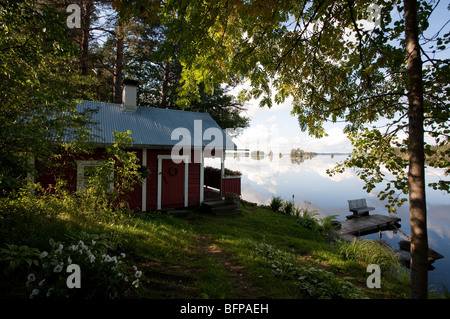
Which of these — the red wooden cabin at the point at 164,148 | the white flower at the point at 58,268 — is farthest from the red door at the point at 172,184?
the white flower at the point at 58,268

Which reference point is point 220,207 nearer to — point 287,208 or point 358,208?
point 287,208

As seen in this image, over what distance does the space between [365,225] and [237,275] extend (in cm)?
1053

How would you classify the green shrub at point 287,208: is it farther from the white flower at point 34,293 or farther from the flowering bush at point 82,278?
the white flower at point 34,293

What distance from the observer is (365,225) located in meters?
11.5

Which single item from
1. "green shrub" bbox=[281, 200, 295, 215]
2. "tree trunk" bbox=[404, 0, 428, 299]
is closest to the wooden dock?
"green shrub" bbox=[281, 200, 295, 215]

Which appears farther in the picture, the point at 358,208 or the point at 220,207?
the point at 358,208

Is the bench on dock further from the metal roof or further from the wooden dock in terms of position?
the metal roof

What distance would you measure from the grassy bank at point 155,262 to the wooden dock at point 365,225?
5.23m

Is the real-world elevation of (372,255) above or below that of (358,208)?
above

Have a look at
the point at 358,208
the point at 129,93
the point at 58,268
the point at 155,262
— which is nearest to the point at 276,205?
the point at 358,208

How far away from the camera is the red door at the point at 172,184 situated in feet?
30.6

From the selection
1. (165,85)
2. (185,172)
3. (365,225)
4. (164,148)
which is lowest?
(365,225)
